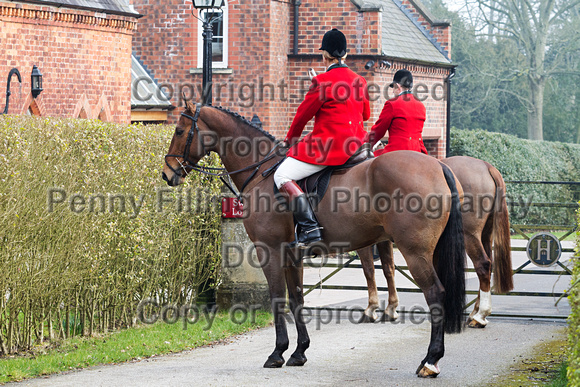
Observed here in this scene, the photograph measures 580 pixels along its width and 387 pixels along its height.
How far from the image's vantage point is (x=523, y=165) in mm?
27344

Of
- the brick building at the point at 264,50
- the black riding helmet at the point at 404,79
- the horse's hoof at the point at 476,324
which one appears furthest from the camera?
the brick building at the point at 264,50

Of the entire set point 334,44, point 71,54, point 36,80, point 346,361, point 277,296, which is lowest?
point 346,361

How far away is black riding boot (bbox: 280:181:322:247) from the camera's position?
25.3 feet

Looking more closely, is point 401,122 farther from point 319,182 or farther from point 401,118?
point 319,182

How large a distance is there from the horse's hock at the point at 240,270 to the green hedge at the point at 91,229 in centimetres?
18

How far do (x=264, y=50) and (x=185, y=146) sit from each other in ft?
36.5

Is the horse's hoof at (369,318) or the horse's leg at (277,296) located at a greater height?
the horse's leg at (277,296)

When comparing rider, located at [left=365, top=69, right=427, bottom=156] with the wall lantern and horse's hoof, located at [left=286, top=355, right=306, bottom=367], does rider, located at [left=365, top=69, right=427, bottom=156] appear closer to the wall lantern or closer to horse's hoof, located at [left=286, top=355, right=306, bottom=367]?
horse's hoof, located at [left=286, top=355, right=306, bottom=367]

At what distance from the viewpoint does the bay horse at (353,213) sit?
746cm

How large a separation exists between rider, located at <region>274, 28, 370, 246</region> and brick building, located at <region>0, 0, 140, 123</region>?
857 centimetres

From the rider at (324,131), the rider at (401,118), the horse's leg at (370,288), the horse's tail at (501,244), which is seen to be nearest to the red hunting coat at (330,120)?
the rider at (324,131)

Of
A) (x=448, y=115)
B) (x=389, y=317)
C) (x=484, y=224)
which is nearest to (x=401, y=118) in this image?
(x=484, y=224)

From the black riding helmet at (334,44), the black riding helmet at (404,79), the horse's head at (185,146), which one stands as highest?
the black riding helmet at (334,44)

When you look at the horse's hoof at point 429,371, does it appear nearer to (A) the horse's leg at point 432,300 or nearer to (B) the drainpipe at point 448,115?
(A) the horse's leg at point 432,300
